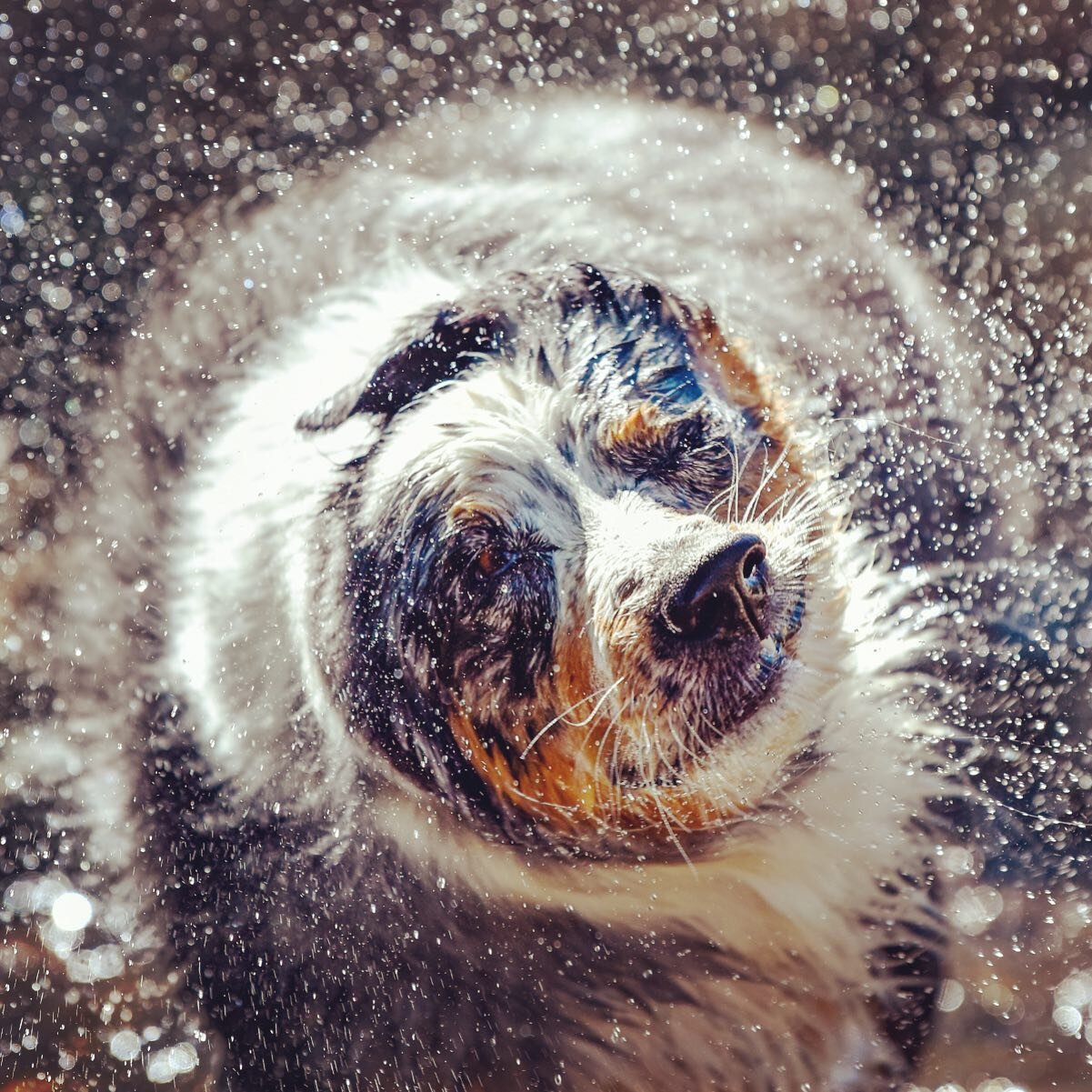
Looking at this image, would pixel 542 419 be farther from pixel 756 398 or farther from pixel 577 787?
pixel 577 787

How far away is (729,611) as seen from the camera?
2.46 ft

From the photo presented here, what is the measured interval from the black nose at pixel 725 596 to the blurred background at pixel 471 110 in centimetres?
36

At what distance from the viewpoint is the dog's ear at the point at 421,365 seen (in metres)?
0.84

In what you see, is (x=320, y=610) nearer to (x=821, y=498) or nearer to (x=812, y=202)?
(x=821, y=498)

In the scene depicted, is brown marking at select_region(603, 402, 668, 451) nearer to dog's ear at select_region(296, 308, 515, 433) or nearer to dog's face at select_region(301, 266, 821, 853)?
dog's face at select_region(301, 266, 821, 853)

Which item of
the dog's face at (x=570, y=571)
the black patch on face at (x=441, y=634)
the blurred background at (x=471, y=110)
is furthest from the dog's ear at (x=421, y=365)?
the blurred background at (x=471, y=110)

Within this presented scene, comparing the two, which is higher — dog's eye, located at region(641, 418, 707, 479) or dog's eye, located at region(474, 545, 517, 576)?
dog's eye, located at region(641, 418, 707, 479)

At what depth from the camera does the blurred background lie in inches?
34.2

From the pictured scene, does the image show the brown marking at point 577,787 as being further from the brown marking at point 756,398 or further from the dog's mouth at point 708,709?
the brown marking at point 756,398

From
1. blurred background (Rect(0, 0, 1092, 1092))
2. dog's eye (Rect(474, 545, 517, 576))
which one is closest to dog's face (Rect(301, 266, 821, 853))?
dog's eye (Rect(474, 545, 517, 576))

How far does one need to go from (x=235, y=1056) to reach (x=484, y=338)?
0.77 meters

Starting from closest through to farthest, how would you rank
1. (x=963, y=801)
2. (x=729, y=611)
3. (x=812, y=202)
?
(x=729, y=611), (x=963, y=801), (x=812, y=202)

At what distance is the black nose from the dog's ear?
313mm

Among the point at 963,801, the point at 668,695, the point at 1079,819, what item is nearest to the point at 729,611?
the point at 668,695
